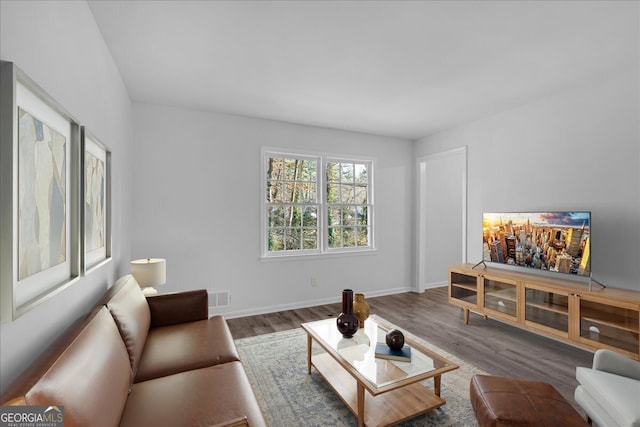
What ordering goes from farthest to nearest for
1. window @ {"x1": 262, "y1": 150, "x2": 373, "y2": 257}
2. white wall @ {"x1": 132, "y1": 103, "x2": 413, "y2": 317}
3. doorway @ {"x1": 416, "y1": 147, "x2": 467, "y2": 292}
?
doorway @ {"x1": 416, "y1": 147, "x2": 467, "y2": 292}
window @ {"x1": 262, "y1": 150, "x2": 373, "y2": 257}
white wall @ {"x1": 132, "y1": 103, "x2": 413, "y2": 317}

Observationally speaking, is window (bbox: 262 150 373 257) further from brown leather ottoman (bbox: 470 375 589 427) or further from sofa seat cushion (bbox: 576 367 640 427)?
sofa seat cushion (bbox: 576 367 640 427)

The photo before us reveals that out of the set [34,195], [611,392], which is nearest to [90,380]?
[34,195]

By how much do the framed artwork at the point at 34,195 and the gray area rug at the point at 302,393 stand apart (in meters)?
1.51

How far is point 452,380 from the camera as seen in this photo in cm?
239

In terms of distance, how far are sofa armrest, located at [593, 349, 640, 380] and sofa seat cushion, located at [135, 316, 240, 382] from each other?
86.3 inches

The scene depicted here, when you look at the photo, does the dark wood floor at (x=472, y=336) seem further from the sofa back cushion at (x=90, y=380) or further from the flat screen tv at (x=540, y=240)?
the sofa back cushion at (x=90, y=380)

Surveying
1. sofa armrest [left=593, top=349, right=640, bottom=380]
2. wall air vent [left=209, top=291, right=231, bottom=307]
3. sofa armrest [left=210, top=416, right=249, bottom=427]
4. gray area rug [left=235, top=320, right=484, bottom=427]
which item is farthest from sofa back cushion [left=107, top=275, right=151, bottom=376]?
sofa armrest [left=593, top=349, right=640, bottom=380]

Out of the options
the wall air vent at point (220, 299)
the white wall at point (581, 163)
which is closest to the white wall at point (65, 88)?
the wall air vent at point (220, 299)

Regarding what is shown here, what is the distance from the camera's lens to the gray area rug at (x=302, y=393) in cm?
194

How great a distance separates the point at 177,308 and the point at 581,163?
13.4 feet

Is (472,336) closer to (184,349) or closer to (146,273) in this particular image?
(184,349)

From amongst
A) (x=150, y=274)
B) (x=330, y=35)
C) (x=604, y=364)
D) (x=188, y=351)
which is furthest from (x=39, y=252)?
(x=604, y=364)

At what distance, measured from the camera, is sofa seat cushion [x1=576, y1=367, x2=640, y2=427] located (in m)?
1.41

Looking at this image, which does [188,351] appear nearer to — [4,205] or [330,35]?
[4,205]
